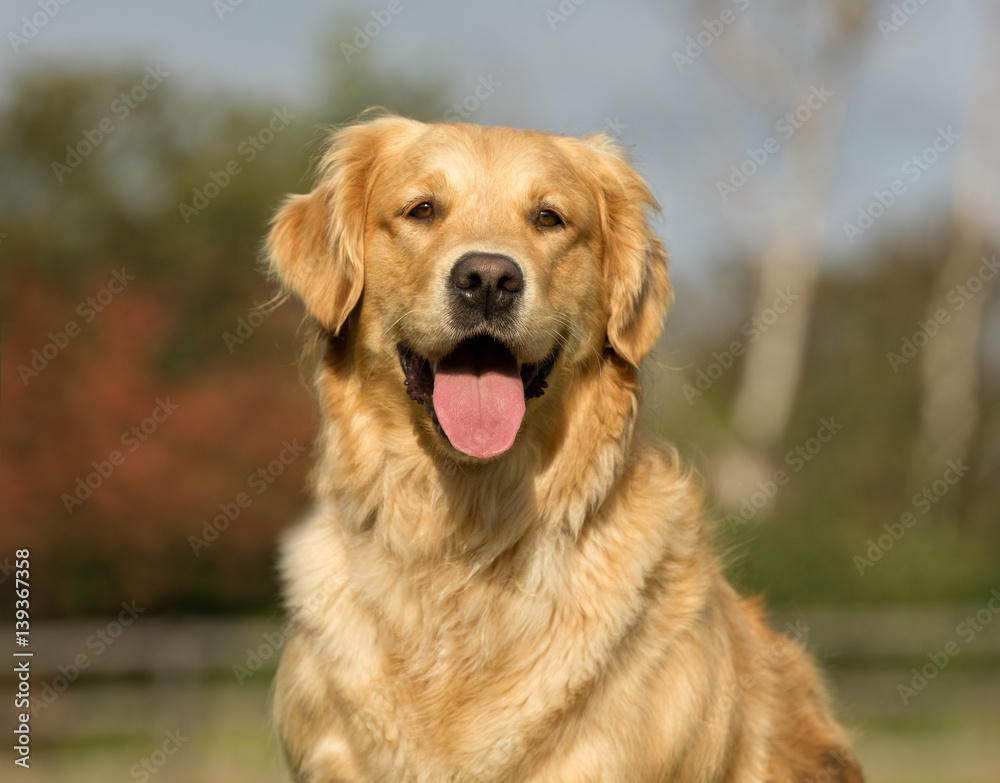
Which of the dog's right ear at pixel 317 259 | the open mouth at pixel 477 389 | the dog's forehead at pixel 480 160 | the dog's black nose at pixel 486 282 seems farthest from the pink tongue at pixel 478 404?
the dog's forehead at pixel 480 160

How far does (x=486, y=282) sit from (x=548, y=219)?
60cm

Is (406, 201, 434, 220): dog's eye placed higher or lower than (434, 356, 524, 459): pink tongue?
higher

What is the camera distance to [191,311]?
1964cm

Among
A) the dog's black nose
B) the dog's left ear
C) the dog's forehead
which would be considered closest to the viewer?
the dog's black nose

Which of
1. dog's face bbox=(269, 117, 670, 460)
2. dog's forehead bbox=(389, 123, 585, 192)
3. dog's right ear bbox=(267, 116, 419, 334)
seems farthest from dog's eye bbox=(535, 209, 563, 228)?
dog's right ear bbox=(267, 116, 419, 334)

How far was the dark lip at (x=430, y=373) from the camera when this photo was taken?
4.01 metres

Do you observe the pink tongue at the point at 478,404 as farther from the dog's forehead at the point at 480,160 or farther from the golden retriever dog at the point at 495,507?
the dog's forehead at the point at 480,160

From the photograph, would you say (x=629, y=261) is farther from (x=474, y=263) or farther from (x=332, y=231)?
(x=332, y=231)

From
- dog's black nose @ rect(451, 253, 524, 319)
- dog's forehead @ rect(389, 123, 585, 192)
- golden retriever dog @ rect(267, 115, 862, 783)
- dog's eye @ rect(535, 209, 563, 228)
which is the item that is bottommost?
golden retriever dog @ rect(267, 115, 862, 783)

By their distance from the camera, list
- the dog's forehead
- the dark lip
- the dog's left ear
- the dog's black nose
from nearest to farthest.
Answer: the dog's black nose → the dark lip → the dog's forehead → the dog's left ear

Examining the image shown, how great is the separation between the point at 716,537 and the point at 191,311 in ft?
54.1

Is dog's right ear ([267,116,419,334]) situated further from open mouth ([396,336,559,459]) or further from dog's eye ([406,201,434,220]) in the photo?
open mouth ([396,336,559,459])

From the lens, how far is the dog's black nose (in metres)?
3.79

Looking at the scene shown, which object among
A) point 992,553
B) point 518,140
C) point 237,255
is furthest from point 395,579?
point 237,255
